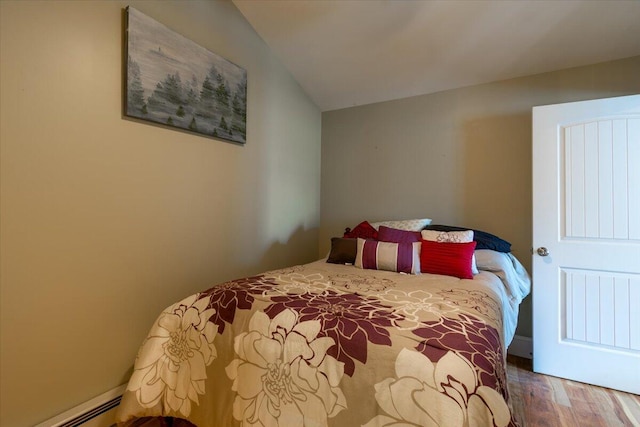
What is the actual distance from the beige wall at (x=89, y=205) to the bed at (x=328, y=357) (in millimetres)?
414

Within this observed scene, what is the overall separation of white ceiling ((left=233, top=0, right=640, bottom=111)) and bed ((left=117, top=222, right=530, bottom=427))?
169 cm

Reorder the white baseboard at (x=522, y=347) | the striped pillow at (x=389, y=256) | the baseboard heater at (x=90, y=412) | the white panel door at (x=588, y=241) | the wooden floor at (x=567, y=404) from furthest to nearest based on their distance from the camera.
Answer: the white baseboard at (x=522, y=347) < the striped pillow at (x=389, y=256) < the white panel door at (x=588, y=241) < the wooden floor at (x=567, y=404) < the baseboard heater at (x=90, y=412)

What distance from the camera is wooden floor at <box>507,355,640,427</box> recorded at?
1.60 meters

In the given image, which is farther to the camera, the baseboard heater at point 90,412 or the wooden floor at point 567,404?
the wooden floor at point 567,404

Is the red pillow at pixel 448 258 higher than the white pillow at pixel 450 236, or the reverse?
the white pillow at pixel 450 236

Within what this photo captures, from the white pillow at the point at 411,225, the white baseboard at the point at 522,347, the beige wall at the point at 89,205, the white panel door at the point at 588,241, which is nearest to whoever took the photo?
the beige wall at the point at 89,205

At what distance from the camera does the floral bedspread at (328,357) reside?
91 cm

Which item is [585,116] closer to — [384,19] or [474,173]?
[474,173]

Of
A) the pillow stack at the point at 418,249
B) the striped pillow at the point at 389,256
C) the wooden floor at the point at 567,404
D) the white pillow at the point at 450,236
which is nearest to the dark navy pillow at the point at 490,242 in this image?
the pillow stack at the point at 418,249

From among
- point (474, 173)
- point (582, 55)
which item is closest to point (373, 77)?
point (474, 173)

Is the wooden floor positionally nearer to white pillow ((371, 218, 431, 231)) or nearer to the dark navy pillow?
the dark navy pillow

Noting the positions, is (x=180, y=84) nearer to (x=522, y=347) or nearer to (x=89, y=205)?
(x=89, y=205)

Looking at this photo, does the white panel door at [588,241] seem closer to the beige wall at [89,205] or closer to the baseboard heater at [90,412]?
the beige wall at [89,205]

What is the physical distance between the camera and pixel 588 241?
1.95 m
